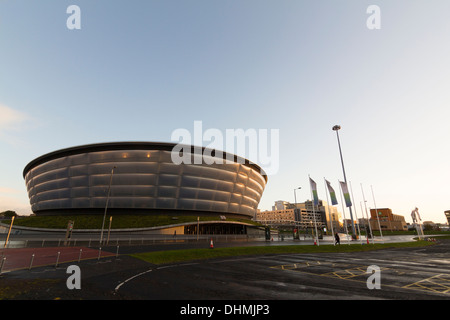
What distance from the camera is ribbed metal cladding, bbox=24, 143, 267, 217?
53812mm

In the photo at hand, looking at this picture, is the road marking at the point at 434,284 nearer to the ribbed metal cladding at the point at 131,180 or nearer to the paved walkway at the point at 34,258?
the paved walkway at the point at 34,258

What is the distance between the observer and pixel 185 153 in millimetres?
55969

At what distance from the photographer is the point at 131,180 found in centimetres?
5366

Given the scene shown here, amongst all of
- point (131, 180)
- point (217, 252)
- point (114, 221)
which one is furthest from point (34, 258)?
point (131, 180)

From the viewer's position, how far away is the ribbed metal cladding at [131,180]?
5381 centimetres

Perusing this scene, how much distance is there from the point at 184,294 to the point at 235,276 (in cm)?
441

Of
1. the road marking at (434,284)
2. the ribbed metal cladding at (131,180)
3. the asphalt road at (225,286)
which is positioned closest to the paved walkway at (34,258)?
the asphalt road at (225,286)

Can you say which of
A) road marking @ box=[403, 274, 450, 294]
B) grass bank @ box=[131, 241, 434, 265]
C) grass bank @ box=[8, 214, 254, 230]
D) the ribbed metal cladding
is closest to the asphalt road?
road marking @ box=[403, 274, 450, 294]

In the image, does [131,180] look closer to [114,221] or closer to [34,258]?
[114,221]

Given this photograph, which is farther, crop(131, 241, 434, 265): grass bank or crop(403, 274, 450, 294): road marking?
crop(131, 241, 434, 265): grass bank

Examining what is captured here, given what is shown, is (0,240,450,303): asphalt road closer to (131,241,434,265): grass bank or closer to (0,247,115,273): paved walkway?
(0,247,115,273): paved walkway

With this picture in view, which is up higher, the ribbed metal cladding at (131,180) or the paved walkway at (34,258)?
the ribbed metal cladding at (131,180)
